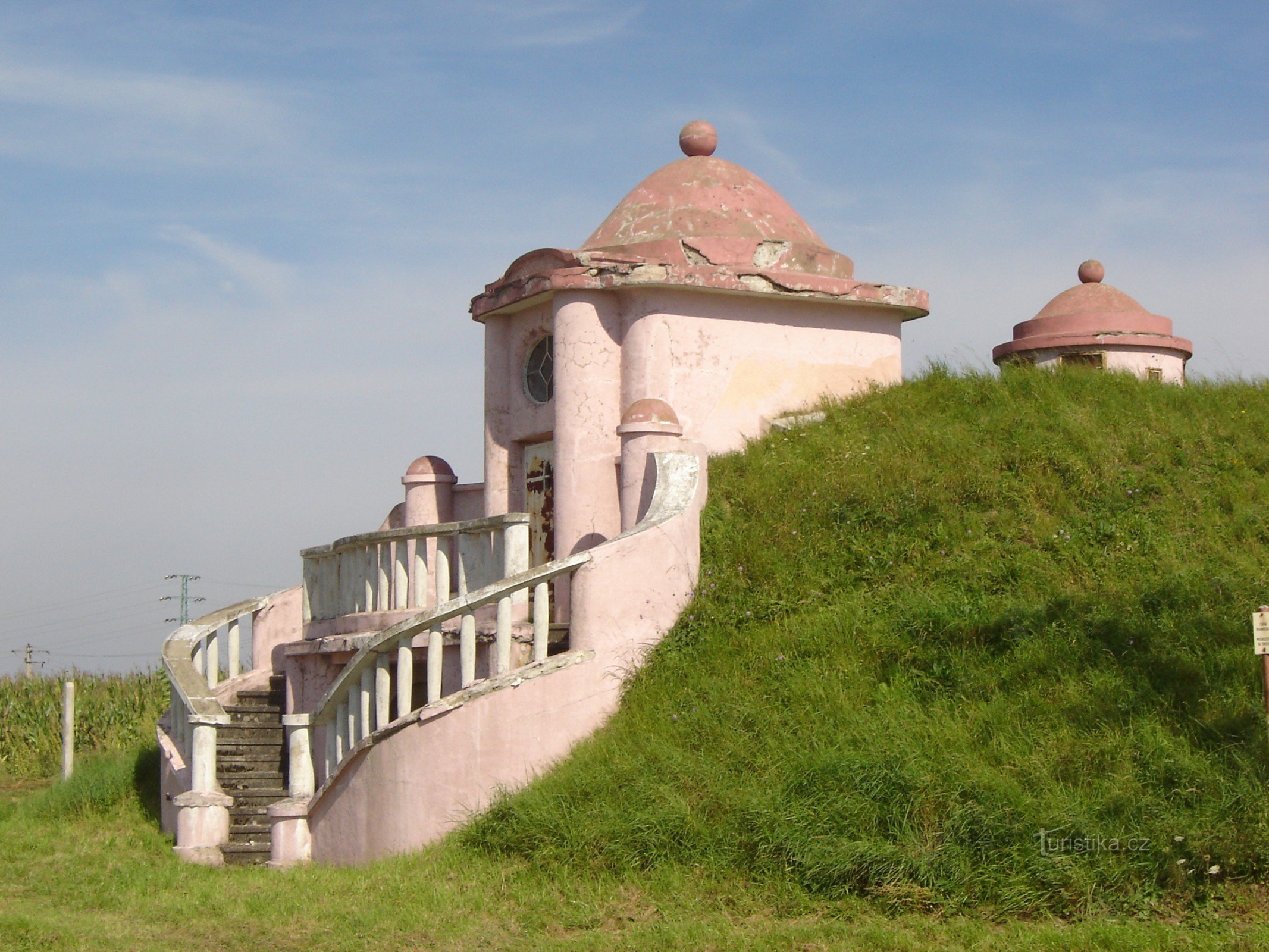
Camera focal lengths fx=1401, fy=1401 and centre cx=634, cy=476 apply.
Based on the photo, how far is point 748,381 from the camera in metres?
14.3

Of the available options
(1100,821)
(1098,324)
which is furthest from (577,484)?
(1098,324)

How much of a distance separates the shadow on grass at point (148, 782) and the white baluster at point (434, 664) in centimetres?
427

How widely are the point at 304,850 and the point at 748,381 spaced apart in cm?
634

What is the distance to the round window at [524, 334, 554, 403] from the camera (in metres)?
14.4

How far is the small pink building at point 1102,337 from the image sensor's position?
57.2ft

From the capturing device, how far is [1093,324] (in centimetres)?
1753

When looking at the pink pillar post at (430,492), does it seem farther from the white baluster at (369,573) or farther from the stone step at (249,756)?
the stone step at (249,756)

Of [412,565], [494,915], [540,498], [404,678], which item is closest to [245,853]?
[404,678]

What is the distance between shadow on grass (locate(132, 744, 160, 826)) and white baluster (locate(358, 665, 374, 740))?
3446mm

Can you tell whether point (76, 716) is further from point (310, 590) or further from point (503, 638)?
point (503, 638)

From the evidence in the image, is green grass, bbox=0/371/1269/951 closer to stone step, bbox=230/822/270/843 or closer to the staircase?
stone step, bbox=230/822/270/843

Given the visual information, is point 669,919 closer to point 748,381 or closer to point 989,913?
point 989,913

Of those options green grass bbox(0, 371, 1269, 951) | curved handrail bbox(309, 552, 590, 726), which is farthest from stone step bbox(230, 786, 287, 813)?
curved handrail bbox(309, 552, 590, 726)

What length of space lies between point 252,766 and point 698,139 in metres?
8.26
